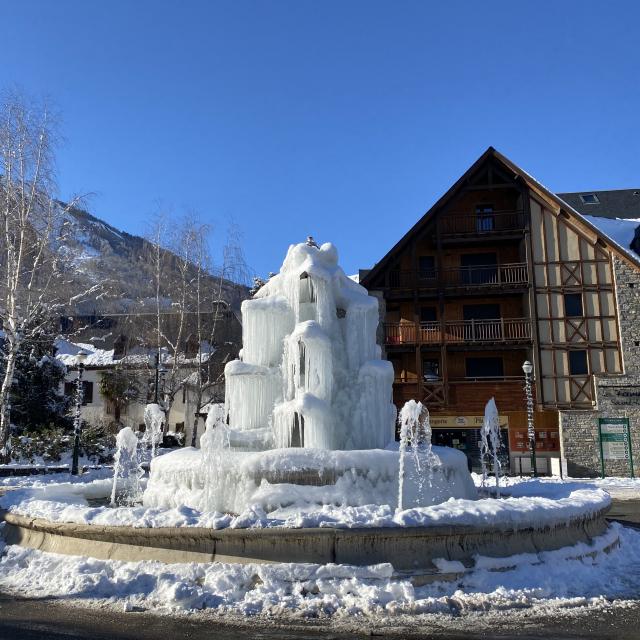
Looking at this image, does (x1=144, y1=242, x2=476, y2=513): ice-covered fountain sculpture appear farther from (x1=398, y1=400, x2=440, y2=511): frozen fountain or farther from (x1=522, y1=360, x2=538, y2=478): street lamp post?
(x1=522, y1=360, x2=538, y2=478): street lamp post

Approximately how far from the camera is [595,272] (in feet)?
103

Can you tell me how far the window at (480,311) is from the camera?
32.8m

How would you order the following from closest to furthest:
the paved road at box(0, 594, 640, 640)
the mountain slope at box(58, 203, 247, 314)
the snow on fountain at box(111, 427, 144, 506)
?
the paved road at box(0, 594, 640, 640), the snow on fountain at box(111, 427, 144, 506), the mountain slope at box(58, 203, 247, 314)

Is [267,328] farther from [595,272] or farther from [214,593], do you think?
[595,272]

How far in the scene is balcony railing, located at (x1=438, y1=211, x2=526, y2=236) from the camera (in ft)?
108

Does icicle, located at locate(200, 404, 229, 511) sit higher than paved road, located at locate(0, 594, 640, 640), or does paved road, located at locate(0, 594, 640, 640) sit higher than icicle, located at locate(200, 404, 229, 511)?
icicle, located at locate(200, 404, 229, 511)

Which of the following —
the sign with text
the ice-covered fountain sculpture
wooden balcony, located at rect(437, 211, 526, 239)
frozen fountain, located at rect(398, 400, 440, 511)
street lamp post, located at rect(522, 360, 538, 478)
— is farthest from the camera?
wooden balcony, located at rect(437, 211, 526, 239)

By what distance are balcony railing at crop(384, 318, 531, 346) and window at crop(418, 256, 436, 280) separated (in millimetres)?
2809

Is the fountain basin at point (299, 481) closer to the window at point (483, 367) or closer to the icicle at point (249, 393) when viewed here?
the icicle at point (249, 393)

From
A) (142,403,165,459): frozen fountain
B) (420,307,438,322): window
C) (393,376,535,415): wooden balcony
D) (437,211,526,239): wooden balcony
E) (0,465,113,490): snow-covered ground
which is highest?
(437,211,526,239): wooden balcony

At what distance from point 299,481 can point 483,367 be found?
79.8 feet

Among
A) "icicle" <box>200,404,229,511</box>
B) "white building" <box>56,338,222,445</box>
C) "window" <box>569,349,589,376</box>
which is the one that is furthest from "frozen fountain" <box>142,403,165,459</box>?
"window" <box>569,349,589,376</box>

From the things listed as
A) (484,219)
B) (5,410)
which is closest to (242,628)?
(5,410)

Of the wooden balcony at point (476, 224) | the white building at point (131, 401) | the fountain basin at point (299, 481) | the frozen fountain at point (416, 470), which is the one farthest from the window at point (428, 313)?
the fountain basin at point (299, 481)
